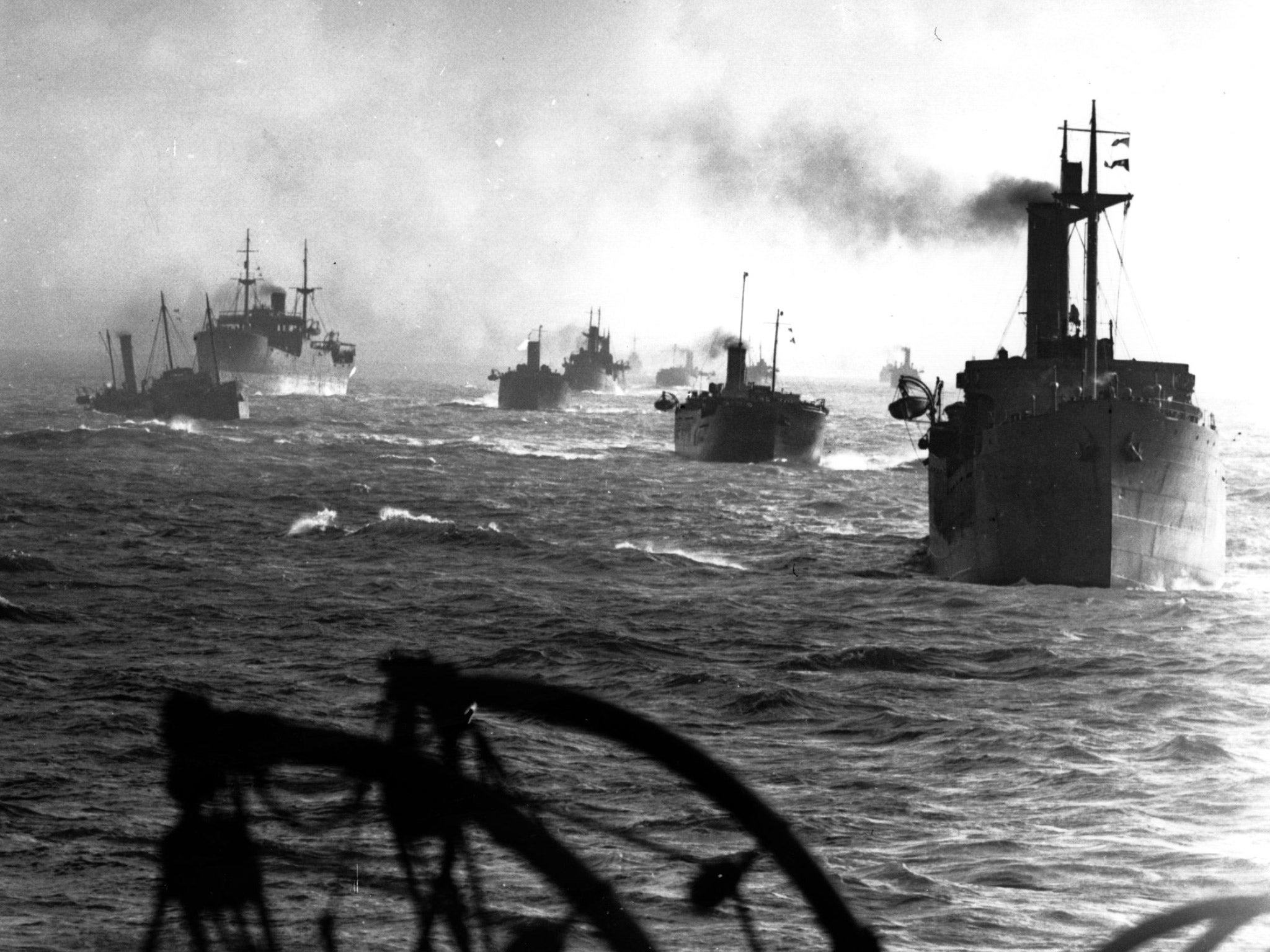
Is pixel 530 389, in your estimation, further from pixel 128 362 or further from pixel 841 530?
pixel 841 530

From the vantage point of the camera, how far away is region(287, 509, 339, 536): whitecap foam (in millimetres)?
38156

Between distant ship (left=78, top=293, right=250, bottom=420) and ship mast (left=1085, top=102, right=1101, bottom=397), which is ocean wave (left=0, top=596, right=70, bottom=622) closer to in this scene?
ship mast (left=1085, top=102, right=1101, bottom=397)

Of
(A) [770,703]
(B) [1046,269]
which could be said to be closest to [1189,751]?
(A) [770,703]

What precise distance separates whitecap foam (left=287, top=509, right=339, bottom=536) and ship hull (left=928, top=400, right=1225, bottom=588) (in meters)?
18.2

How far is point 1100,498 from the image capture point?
2795cm

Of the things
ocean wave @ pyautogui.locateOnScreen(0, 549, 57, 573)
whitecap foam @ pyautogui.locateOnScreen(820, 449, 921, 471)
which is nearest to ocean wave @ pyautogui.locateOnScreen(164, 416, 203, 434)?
whitecap foam @ pyautogui.locateOnScreen(820, 449, 921, 471)

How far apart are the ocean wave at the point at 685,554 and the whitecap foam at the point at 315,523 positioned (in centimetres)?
848

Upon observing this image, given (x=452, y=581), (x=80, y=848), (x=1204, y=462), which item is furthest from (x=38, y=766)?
(x=1204, y=462)

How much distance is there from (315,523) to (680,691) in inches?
892

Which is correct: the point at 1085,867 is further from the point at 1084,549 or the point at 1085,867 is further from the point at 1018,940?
the point at 1084,549

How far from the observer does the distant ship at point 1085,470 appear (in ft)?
92.4

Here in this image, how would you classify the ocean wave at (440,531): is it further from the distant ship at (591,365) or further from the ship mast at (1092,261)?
the distant ship at (591,365)

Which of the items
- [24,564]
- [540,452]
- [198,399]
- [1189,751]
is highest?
[198,399]

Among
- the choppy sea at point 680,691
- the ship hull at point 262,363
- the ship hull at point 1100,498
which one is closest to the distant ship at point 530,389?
the ship hull at point 262,363
